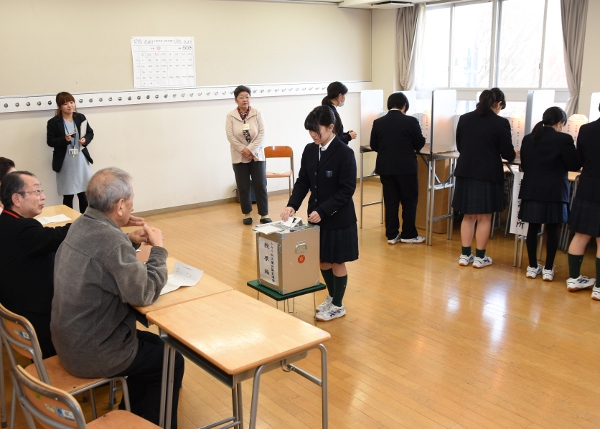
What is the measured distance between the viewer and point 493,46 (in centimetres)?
765

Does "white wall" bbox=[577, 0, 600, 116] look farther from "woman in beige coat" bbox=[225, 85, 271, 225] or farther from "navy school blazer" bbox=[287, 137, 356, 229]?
"navy school blazer" bbox=[287, 137, 356, 229]

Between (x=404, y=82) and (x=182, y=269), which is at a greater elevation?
(x=404, y=82)

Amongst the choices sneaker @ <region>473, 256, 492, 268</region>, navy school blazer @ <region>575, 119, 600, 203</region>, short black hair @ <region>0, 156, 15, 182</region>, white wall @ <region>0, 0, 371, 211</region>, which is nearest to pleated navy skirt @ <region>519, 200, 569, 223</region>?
navy school blazer @ <region>575, 119, 600, 203</region>

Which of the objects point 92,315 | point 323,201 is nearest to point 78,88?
point 323,201

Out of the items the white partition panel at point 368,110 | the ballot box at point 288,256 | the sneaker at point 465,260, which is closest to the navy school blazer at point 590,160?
the sneaker at point 465,260

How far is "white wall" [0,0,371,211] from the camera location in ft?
20.6

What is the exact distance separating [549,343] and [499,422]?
1.06 m

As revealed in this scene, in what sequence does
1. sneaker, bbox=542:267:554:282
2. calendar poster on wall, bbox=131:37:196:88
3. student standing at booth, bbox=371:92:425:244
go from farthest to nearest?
calendar poster on wall, bbox=131:37:196:88 → student standing at booth, bbox=371:92:425:244 → sneaker, bbox=542:267:554:282

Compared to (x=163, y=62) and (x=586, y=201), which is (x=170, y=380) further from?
(x=163, y=62)

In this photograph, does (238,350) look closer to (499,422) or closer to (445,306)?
(499,422)

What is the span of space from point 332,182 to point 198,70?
14.1 ft

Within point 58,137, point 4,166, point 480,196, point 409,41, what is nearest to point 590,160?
point 480,196

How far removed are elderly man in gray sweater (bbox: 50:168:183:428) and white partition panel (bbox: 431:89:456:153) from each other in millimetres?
3915

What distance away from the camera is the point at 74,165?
633cm
